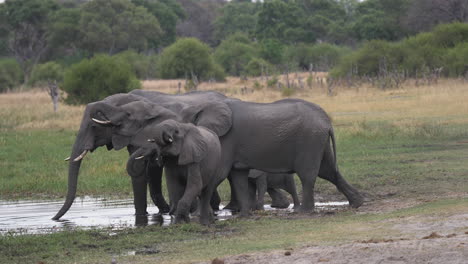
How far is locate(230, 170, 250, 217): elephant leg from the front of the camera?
460 inches

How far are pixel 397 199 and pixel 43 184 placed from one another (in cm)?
612

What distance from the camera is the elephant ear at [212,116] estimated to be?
1181cm

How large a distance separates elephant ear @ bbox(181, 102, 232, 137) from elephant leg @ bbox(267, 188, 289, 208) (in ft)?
5.51

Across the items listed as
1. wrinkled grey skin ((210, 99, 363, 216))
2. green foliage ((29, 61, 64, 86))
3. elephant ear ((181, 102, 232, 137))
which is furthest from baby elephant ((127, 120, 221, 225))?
green foliage ((29, 61, 64, 86))

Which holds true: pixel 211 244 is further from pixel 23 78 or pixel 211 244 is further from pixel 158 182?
pixel 23 78

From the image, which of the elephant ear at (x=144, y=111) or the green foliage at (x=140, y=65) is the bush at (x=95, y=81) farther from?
the green foliage at (x=140, y=65)

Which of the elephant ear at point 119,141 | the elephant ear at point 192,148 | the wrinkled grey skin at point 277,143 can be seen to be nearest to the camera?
the elephant ear at point 192,148

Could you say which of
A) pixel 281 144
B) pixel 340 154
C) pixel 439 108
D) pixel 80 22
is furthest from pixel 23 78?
pixel 281 144

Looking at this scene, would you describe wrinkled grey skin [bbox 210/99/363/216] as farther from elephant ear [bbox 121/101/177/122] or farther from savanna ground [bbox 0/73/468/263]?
elephant ear [bbox 121/101/177/122]

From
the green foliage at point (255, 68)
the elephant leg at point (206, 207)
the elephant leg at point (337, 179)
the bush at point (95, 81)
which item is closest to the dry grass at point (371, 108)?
the bush at point (95, 81)

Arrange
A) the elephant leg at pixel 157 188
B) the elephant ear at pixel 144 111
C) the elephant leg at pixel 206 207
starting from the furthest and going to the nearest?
the elephant leg at pixel 157 188 < the elephant ear at pixel 144 111 < the elephant leg at pixel 206 207

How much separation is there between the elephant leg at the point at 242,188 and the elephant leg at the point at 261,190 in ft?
1.80

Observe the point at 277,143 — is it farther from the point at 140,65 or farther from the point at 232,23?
the point at 232,23

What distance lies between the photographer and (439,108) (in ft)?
83.6
